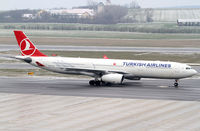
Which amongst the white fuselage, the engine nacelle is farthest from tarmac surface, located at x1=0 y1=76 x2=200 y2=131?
the white fuselage

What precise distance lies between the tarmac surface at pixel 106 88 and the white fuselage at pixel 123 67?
169cm

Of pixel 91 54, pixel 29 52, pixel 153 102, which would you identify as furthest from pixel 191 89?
pixel 91 54

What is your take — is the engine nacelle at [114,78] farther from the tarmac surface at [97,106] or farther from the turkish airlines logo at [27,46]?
the turkish airlines logo at [27,46]

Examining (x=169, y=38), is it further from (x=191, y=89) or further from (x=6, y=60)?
(x=191, y=89)

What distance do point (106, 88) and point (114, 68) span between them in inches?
153

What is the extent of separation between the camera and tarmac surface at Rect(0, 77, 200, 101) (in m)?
47.2

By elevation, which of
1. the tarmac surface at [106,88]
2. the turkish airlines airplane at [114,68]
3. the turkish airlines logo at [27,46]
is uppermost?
the turkish airlines logo at [27,46]

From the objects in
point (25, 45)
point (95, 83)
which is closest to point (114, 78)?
point (95, 83)

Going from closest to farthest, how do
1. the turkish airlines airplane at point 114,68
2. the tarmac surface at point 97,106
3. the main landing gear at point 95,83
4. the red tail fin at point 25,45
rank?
the tarmac surface at point 97,106
the turkish airlines airplane at point 114,68
the main landing gear at point 95,83
the red tail fin at point 25,45

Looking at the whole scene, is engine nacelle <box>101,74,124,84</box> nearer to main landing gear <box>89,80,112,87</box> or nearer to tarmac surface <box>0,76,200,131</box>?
tarmac surface <box>0,76,200,131</box>

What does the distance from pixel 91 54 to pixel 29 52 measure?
33.8 m

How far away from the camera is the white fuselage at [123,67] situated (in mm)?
53500

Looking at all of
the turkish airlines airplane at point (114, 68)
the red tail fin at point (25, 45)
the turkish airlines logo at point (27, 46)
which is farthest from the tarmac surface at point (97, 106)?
the turkish airlines logo at point (27, 46)

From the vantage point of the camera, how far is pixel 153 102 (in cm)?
4288
